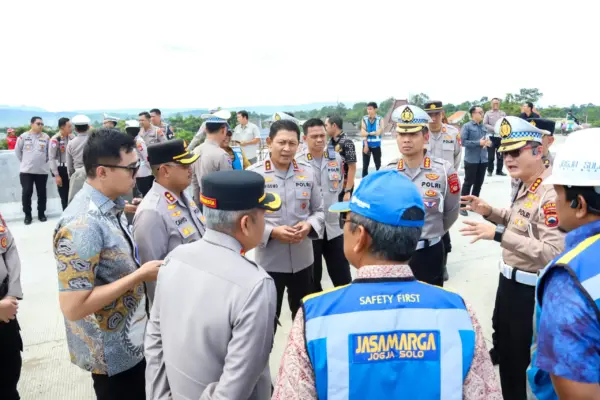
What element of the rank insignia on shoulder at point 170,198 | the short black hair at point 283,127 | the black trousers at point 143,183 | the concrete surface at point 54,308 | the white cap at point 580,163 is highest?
the short black hair at point 283,127

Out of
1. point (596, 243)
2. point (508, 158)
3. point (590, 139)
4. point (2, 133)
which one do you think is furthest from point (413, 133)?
point (2, 133)

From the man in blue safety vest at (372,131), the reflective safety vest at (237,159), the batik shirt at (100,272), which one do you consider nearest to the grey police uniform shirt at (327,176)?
the reflective safety vest at (237,159)

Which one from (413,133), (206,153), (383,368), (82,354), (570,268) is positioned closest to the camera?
(383,368)

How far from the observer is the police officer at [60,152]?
722 cm

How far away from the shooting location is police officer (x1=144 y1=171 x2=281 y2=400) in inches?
52.2

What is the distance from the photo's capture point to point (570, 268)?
3.76ft

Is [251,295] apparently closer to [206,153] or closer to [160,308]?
[160,308]

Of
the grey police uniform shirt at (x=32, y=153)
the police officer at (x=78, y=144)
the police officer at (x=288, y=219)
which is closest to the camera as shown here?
the police officer at (x=288, y=219)

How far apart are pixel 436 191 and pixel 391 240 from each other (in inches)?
86.7

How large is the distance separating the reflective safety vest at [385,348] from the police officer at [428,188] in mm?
2126

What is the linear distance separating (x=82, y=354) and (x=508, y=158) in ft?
8.96

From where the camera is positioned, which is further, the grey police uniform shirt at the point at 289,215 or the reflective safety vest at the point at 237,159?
the reflective safety vest at the point at 237,159

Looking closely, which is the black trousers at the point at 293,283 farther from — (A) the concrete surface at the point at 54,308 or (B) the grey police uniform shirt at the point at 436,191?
(B) the grey police uniform shirt at the point at 436,191

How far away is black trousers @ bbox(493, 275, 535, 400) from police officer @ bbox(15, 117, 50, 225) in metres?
7.81
